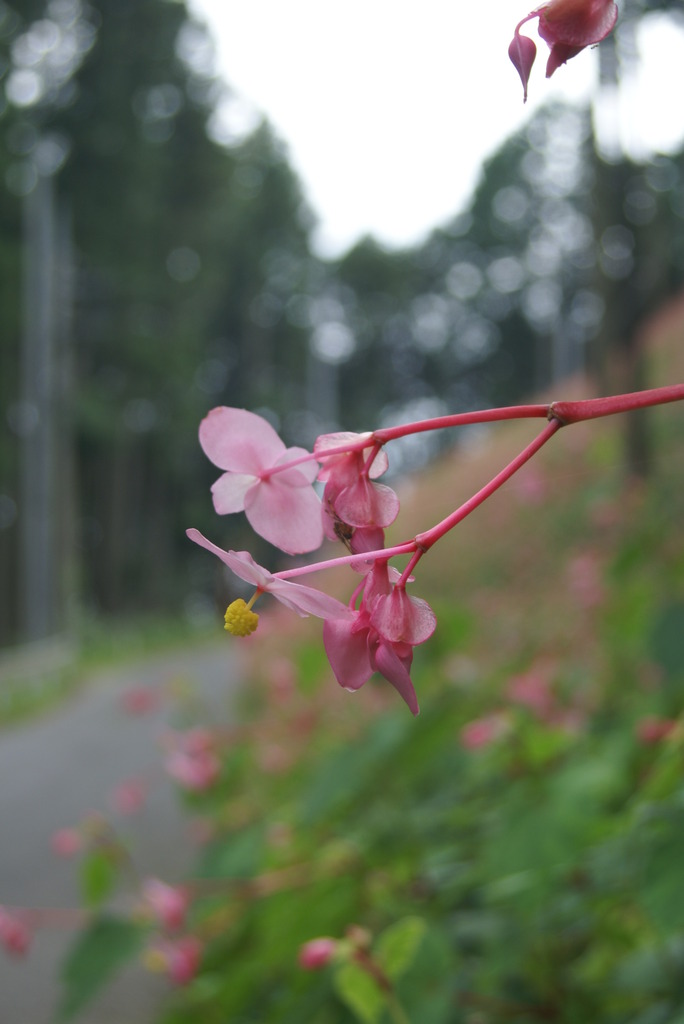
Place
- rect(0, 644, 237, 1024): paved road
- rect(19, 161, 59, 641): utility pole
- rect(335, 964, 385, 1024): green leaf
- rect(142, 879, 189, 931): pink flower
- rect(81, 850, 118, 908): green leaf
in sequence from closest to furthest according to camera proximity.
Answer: rect(335, 964, 385, 1024): green leaf
rect(142, 879, 189, 931): pink flower
rect(81, 850, 118, 908): green leaf
rect(0, 644, 237, 1024): paved road
rect(19, 161, 59, 641): utility pole

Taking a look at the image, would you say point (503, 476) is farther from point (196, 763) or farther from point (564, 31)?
point (196, 763)

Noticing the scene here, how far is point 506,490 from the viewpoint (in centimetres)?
435

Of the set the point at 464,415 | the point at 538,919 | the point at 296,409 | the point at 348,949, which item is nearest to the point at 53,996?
the point at 538,919

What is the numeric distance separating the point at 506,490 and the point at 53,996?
110 inches

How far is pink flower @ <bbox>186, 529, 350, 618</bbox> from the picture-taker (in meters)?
0.25

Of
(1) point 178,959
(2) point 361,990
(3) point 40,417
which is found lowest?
(1) point 178,959

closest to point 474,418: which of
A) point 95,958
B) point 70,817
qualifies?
point 95,958

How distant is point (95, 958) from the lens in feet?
3.81

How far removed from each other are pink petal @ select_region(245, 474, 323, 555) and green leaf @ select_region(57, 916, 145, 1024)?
103 centimetres

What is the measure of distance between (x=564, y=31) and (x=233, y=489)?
17 cm

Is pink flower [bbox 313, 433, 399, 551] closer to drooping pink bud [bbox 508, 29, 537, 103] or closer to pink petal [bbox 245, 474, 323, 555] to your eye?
pink petal [bbox 245, 474, 323, 555]

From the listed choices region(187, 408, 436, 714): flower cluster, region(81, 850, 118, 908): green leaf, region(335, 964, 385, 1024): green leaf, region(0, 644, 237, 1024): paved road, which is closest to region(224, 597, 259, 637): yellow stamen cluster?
region(187, 408, 436, 714): flower cluster

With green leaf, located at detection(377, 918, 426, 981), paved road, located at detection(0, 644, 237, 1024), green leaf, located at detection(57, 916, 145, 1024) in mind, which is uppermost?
green leaf, located at detection(377, 918, 426, 981)

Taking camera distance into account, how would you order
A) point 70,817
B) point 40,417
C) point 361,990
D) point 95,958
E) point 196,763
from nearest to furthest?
point 361,990, point 95,958, point 196,763, point 70,817, point 40,417
